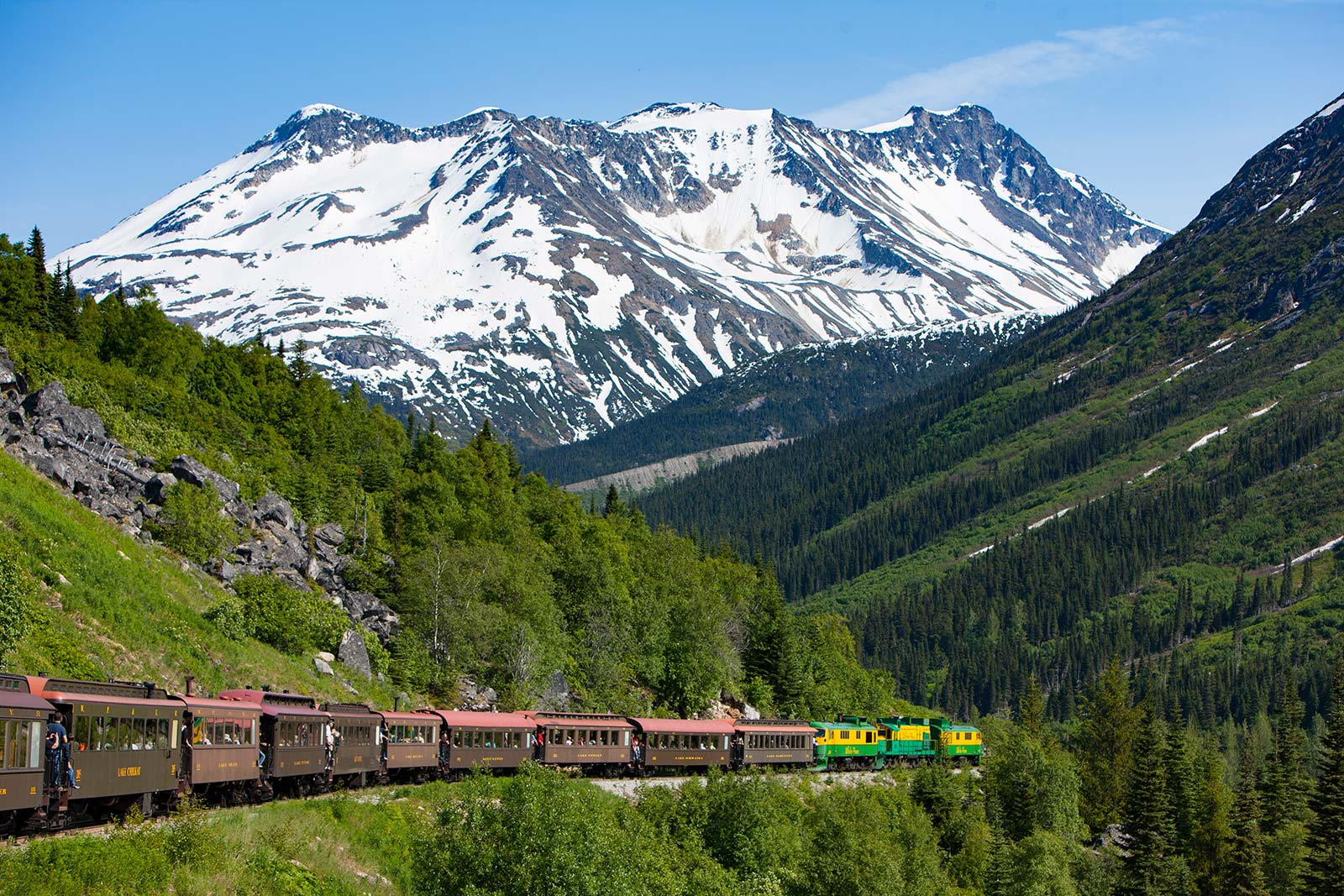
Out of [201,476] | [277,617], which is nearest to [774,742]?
[277,617]

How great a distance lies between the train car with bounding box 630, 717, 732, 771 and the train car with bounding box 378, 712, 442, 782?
57.2 feet

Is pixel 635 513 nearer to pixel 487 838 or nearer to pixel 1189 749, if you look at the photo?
pixel 1189 749

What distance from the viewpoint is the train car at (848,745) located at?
101 meters

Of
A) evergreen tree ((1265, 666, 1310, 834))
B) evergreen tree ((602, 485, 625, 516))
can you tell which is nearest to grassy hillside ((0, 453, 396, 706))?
evergreen tree ((1265, 666, 1310, 834))

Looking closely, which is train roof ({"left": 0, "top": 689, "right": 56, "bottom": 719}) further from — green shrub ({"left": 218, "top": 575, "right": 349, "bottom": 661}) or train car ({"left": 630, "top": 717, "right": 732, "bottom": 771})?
train car ({"left": 630, "top": 717, "right": 732, "bottom": 771})

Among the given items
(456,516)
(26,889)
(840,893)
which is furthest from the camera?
(456,516)

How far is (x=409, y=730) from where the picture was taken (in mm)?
61406

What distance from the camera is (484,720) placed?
221 ft

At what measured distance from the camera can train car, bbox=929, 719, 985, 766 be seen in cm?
12075

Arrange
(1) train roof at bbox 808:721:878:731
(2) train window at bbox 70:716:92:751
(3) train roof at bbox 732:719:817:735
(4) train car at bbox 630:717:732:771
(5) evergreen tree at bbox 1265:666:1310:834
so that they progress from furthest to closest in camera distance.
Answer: (5) evergreen tree at bbox 1265:666:1310:834 < (1) train roof at bbox 808:721:878:731 < (3) train roof at bbox 732:719:817:735 < (4) train car at bbox 630:717:732:771 < (2) train window at bbox 70:716:92:751

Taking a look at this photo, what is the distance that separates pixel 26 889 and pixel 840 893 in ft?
145

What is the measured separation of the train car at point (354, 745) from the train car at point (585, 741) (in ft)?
43.6

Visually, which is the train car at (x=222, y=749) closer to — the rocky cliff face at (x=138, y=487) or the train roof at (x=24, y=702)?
the train roof at (x=24, y=702)

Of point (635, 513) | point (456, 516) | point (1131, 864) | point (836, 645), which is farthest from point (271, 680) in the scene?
point (836, 645)
